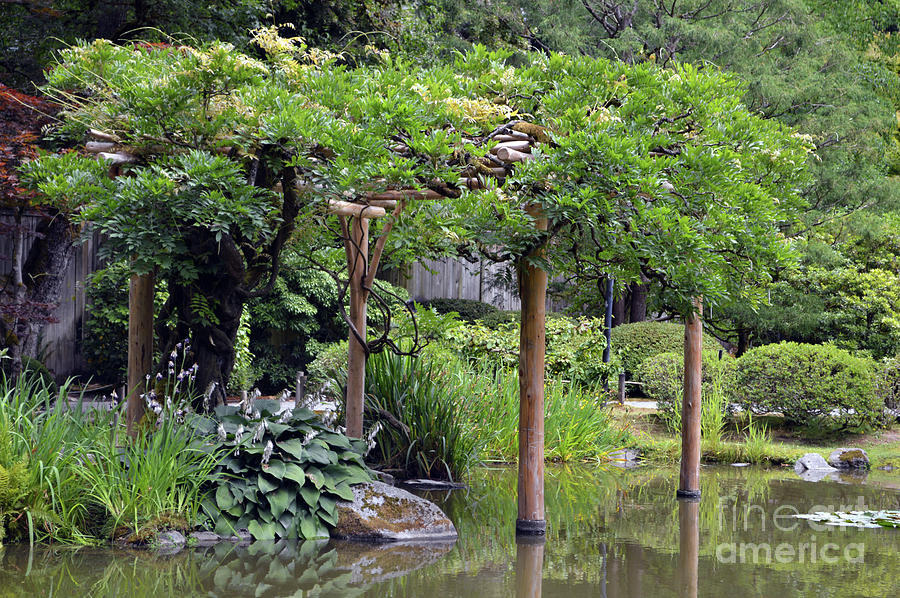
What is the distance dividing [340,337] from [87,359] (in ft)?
12.4

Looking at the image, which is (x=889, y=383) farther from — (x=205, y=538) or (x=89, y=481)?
(x=89, y=481)

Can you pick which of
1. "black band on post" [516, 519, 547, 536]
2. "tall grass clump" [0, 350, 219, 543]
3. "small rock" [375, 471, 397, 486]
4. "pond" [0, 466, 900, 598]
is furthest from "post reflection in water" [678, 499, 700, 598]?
"tall grass clump" [0, 350, 219, 543]

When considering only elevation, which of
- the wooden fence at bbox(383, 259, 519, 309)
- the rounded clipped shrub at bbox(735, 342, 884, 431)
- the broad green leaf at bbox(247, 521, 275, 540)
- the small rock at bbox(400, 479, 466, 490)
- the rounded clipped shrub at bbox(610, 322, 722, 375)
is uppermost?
the wooden fence at bbox(383, 259, 519, 309)

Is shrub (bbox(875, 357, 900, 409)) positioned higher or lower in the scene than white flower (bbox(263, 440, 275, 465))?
higher

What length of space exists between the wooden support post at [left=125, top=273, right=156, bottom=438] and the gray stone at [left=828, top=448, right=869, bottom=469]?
300 inches

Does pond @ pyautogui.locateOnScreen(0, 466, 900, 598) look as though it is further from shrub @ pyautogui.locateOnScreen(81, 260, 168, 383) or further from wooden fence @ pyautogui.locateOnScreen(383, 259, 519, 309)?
wooden fence @ pyautogui.locateOnScreen(383, 259, 519, 309)

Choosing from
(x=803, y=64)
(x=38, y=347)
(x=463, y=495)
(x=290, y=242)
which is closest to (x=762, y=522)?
(x=463, y=495)

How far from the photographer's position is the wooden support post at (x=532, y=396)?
5988 mm

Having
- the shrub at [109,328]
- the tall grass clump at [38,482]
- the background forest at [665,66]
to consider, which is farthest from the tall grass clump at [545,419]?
the shrub at [109,328]

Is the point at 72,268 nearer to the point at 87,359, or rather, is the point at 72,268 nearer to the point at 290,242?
the point at 87,359

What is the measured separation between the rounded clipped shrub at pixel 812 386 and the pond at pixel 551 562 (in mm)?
3464

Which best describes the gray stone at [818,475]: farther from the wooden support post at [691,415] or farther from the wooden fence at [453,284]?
the wooden fence at [453,284]

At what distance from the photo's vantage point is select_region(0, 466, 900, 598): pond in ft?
15.9

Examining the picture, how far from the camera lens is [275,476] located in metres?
5.83
